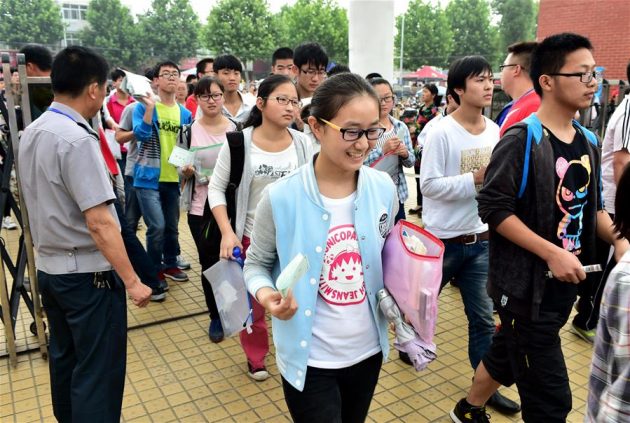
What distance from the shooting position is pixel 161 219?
→ 4.95m

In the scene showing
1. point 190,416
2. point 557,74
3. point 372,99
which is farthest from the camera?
point 190,416

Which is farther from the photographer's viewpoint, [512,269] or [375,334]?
[512,269]

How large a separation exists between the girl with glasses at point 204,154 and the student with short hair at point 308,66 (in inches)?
27.4

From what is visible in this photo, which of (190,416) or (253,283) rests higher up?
(253,283)

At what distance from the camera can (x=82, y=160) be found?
2.34m

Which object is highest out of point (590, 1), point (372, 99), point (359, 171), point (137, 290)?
point (590, 1)

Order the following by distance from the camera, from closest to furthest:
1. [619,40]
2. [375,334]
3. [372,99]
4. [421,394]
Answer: [372,99] → [375,334] → [421,394] → [619,40]

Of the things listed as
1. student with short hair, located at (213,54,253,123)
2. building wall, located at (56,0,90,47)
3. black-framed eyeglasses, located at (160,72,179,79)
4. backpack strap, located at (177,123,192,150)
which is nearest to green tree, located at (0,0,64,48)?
building wall, located at (56,0,90,47)

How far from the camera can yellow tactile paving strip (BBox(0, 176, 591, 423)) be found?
3.16 meters

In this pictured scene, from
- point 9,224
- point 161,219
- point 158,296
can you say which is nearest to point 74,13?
point 9,224

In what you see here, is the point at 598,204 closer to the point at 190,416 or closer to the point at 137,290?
the point at 137,290

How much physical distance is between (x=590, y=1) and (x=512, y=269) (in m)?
15.6

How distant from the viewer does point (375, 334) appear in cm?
195

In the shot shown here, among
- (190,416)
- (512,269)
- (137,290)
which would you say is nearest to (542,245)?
(512,269)
